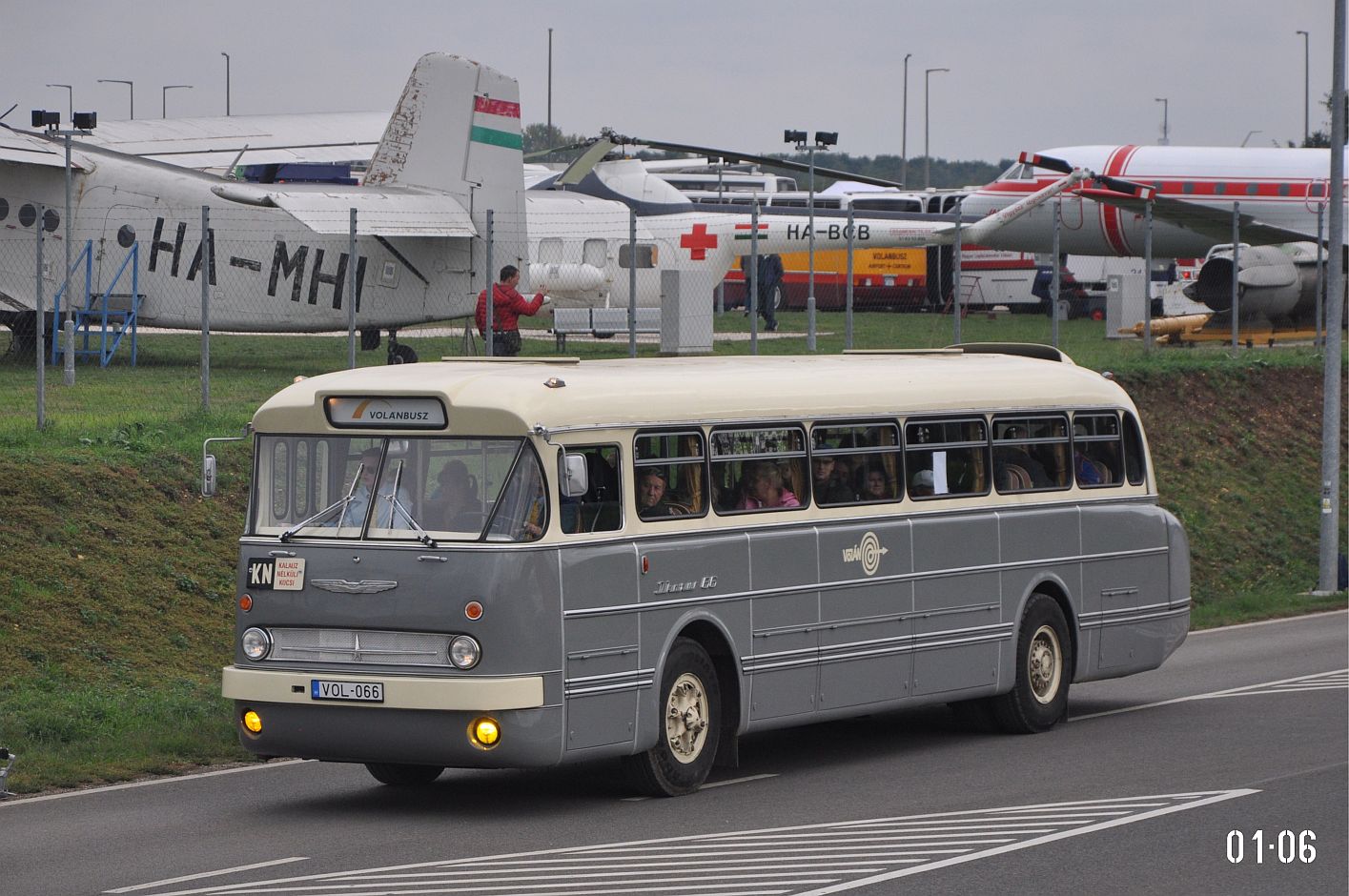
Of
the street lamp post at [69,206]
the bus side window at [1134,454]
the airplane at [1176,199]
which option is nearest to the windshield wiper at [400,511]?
the bus side window at [1134,454]

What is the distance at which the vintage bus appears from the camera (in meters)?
11.1

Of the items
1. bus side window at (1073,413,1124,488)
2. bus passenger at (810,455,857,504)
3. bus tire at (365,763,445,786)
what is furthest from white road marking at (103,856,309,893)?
bus side window at (1073,413,1124,488)

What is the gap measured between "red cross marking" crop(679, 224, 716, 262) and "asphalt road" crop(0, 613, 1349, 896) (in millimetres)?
28782

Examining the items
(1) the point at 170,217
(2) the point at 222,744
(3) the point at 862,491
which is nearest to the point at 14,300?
(1) the point at 170,217

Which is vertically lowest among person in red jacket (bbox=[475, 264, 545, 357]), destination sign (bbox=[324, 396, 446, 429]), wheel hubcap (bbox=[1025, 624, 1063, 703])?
wheel hubcap (bbox=[1025, 624, 1063, 703])

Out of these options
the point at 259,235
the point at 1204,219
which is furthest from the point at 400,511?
the point at 1204,219

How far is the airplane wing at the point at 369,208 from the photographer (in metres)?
27.2

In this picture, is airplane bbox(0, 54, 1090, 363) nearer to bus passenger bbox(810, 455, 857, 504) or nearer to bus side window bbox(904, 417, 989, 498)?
bus side window bbox(904, 417, 989, 498)

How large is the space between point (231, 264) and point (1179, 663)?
53.4 feet

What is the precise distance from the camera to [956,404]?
47.5 ft

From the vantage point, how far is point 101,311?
93.6 feet

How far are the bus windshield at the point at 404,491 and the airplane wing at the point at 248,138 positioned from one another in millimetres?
23974

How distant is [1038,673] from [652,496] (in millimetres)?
4441

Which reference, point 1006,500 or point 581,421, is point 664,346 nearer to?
point 1006,500
